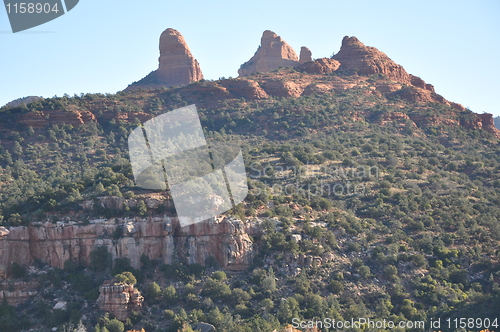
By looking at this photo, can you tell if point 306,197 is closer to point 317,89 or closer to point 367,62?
point 317,89

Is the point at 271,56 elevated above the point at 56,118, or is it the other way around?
the point at 271,56

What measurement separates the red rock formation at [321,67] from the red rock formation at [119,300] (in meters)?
43.0

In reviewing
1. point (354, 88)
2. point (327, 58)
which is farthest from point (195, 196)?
point (327, 58)

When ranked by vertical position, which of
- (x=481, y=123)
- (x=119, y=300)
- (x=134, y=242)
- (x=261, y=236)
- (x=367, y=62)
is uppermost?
(x=367, y=62)

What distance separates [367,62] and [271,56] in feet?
59.2

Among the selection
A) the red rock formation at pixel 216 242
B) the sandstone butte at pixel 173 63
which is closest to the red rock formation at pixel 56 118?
the red rock formation at pixel 216 242

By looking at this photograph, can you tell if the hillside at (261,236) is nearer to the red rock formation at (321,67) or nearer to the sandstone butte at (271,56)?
the red rock formation at (321,67)

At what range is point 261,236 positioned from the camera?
29.7 m

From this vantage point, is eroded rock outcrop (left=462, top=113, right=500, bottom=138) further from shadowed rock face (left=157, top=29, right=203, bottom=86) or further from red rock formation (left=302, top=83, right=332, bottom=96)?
shadowed rock face (left=157, top=29, right=203, bottom=86)

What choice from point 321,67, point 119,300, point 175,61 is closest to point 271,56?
point 175,61

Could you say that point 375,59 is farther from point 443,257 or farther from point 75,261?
point 75,261

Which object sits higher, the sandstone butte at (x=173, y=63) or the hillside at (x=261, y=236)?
the sandstone butte at (x=173, y=63)

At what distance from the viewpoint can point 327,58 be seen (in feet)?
216

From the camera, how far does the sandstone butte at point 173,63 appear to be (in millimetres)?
73125
